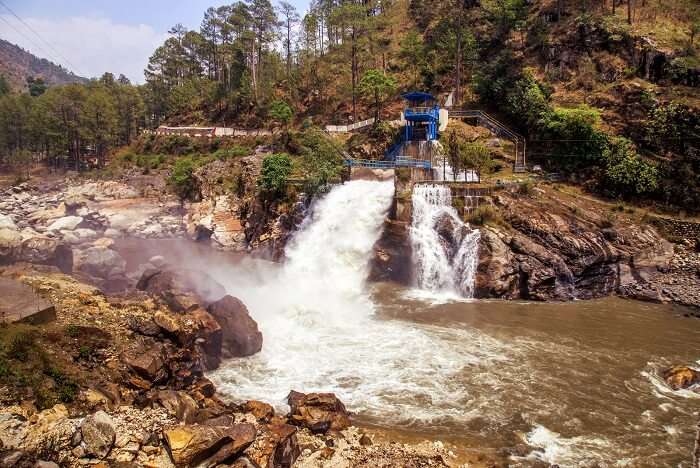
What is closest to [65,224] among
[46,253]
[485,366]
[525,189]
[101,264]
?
[101,264]

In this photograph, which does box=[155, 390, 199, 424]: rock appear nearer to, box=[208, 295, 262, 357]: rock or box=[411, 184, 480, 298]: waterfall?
box=[208, 295, 262, 357]: rock

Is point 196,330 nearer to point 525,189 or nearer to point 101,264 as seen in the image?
point 101,264

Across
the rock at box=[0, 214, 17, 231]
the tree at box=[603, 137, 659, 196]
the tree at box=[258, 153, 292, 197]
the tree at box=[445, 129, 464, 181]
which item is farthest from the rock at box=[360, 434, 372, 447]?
the tree at box=[603, 137, 659, 196]

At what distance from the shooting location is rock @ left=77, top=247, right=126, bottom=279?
24.9 metres

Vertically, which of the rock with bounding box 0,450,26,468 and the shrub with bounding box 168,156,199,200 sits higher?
the shrub with bounding box 168,156,199,200

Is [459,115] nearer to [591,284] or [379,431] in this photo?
[591,284]

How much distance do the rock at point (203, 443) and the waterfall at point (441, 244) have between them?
18612mm

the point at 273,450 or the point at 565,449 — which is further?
the point at 565,449

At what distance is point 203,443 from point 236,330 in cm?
769

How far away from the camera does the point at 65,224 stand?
37156mm

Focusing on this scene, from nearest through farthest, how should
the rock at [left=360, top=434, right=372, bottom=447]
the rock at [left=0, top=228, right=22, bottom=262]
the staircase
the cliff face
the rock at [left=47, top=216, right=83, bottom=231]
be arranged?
1. the rock at [left=360, top=434, right=372, bottom=447]
2. the rock at [left=0, top=228, right=22, bottom=262]
3. the cliff face
4. the rock at [left=47, top=216, right=83, bottom=231]
5. the staircase

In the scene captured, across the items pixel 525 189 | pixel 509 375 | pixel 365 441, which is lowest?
pixel 365 441

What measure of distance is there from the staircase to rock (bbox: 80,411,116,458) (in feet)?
115

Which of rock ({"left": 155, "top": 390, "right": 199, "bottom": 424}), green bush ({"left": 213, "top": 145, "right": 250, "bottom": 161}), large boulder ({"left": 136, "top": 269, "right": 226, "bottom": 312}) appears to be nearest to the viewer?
rock ({"left": 155, "top": 390, "right": 199, "bottom": 424})
